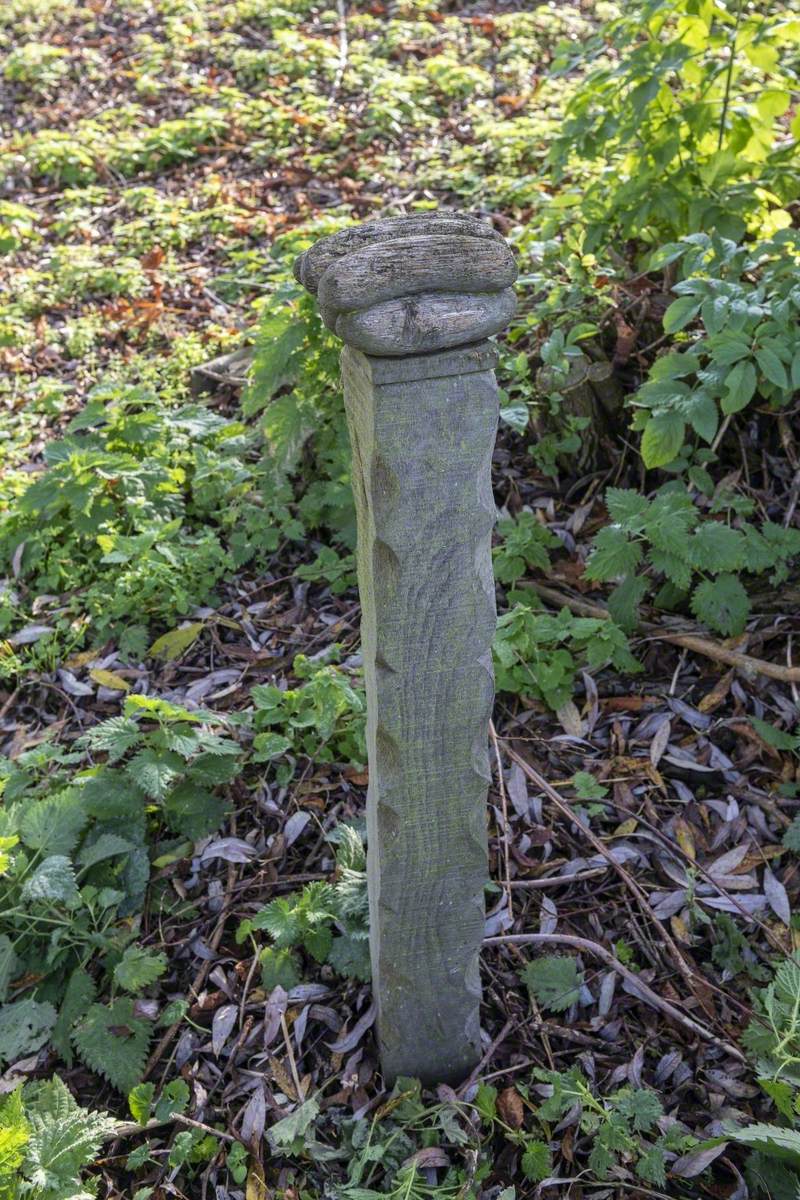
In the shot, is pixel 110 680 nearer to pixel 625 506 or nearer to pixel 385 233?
pixel 625 506

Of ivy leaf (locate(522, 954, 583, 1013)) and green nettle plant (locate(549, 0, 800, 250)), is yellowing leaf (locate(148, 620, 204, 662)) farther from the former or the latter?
green nettle plant (locate(549, 0, 800, 250))

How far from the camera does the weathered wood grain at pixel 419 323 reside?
148 cm

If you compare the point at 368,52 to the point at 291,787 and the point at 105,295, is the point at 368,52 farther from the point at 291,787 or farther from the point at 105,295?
the point at 291,787

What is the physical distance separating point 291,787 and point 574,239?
2053 millimetres

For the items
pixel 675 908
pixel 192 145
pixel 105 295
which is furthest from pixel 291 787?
pixel 192 145

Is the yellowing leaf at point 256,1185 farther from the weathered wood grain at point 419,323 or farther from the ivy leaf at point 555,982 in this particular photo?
the weathered wood grain at point 419,323

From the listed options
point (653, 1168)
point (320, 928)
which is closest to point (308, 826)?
point (320, 928)

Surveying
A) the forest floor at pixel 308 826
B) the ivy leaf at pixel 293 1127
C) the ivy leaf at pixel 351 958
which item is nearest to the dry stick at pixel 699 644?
the forest floor at pixel 308 826

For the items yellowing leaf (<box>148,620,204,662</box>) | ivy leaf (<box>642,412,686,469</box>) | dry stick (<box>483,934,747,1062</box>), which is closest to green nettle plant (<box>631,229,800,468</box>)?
ivy leaf (<box>642,412,686,469</box>)

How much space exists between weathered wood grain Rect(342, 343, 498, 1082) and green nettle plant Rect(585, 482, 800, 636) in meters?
1.18

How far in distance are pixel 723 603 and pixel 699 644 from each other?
0.16 meters

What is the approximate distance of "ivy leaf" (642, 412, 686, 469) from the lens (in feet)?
9.30

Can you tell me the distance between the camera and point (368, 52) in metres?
6.96

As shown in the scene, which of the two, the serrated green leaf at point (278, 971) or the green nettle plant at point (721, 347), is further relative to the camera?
the green nettle plant at point (721, 347)
